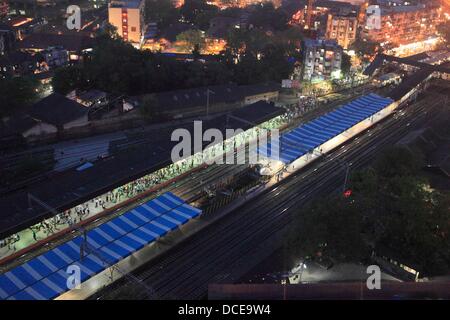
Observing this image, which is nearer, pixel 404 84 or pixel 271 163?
pixel 271 163

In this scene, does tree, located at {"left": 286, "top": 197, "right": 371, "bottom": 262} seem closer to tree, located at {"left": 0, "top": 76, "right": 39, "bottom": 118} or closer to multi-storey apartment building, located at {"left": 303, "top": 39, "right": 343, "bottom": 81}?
tree, located at {"left": 0, "top": 76, "right": 39, "bottom": 118}

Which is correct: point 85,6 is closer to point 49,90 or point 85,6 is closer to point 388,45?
point 49,90

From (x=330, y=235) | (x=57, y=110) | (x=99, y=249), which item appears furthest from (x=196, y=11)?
(x=330, y=235)

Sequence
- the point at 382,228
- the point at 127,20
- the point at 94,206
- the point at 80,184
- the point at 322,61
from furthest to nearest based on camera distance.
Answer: the point at 127,20 → the point at 322,61 → the point at 94,206 → the point at 80,184 → the point at 382,228

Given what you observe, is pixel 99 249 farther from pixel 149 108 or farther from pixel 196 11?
pixel 196 11

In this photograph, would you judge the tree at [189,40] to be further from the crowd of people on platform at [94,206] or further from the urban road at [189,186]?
the crowd of people on platform at [94,206]

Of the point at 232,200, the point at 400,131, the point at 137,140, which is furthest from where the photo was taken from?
the point at 400,131

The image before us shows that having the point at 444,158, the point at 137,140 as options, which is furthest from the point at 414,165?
the point at 137,140
